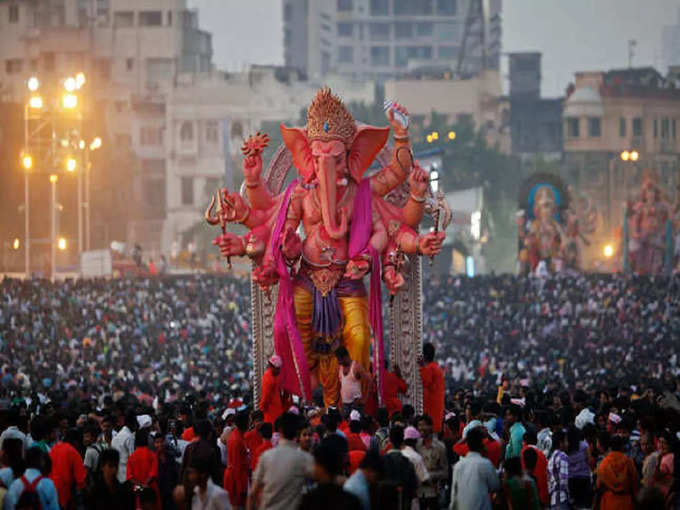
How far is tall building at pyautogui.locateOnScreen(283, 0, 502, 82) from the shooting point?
11312 cm

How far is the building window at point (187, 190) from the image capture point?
75.3m

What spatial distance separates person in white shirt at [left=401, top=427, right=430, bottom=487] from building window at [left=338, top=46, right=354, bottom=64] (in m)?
106

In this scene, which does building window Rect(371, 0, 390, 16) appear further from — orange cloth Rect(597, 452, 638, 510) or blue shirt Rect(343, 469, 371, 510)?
blue shirt Rect(343, 469, 371, 510)

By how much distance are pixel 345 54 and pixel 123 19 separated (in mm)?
42217

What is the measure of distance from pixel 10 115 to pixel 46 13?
1845cm

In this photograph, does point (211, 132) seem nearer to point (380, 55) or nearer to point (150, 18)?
point (150, 18)

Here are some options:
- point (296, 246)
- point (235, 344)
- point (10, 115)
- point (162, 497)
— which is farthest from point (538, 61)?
point (162, 497)

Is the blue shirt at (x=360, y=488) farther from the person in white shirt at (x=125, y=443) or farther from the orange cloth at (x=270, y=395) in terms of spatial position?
the orange cloth at (x=270, y=395)

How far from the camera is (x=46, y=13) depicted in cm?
7706

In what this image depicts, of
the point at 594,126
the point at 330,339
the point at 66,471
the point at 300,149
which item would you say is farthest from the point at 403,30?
the point at 66,471

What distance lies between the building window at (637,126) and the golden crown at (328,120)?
58354mm

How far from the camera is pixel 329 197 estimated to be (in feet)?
62.1

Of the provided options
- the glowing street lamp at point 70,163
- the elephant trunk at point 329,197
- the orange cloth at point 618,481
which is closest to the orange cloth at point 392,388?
the elephant trunk at point 329,197

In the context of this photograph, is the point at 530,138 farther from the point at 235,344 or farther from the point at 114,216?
the point at 235,344
